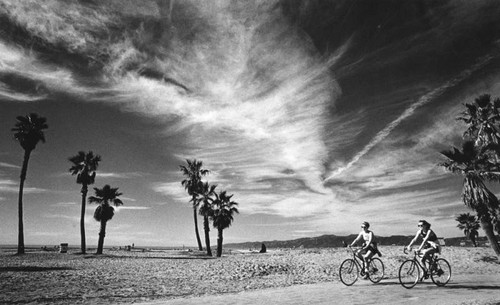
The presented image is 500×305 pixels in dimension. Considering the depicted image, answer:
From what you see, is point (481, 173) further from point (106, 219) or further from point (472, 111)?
point (106, 219)

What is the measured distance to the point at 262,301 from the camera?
27.5 feet

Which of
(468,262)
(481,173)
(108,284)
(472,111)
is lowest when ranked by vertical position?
(468,262)

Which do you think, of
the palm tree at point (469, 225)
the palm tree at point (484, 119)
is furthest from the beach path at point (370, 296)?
the palm tree at point (469, 225)

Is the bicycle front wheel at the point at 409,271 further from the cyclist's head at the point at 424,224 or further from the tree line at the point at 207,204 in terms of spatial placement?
the tree line at the point at 207,204

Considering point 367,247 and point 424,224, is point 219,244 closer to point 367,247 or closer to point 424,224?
point 367,247

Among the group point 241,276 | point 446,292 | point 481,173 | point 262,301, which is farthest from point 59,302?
point 481,173

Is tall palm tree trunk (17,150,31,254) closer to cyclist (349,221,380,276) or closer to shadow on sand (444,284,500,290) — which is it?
cyclist (349,221,380,276)

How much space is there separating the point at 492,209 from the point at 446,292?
1864cm

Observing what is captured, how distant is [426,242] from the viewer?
35.9ft

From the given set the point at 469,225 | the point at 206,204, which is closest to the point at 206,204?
the point at 206,204

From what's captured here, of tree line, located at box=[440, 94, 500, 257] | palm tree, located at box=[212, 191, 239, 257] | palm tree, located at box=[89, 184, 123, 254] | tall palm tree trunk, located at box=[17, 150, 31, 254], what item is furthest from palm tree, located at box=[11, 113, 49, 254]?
tree line, located at box=[440, 94, 500, 257]

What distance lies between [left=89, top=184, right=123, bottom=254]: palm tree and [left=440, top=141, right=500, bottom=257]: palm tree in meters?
39.6

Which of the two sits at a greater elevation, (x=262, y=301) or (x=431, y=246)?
(x=431, y=246)

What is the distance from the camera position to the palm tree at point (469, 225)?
242ft
